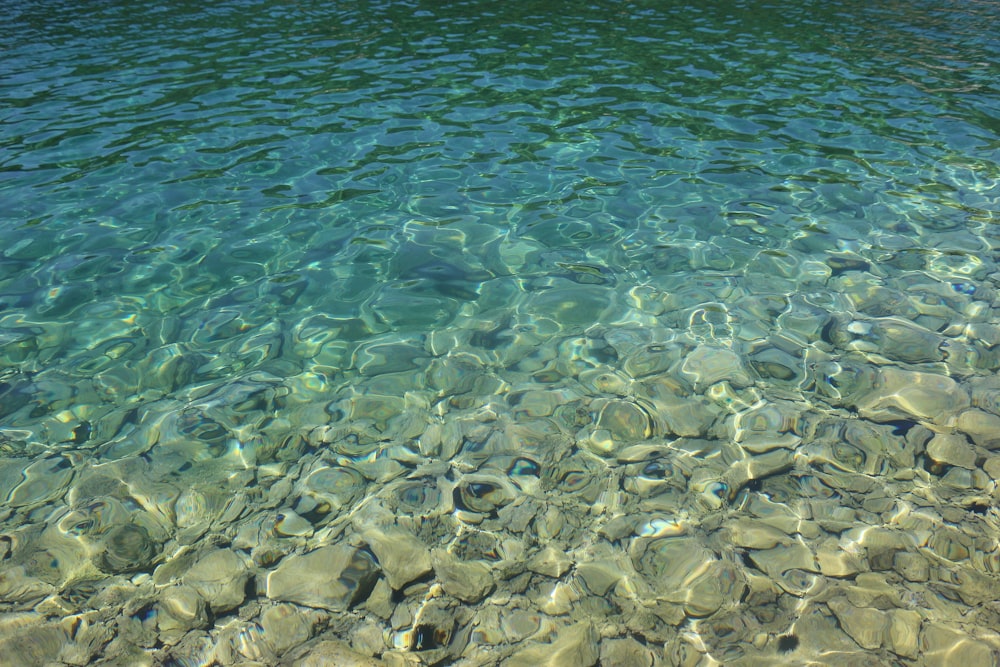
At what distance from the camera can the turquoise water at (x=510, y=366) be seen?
336 centimetres

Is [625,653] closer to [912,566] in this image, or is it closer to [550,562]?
[550,562]

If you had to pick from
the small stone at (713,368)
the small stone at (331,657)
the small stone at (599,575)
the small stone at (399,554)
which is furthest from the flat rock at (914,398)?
the small stone at (331,657)

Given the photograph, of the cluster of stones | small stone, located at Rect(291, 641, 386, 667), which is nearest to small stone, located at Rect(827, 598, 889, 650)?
the cluster of stones

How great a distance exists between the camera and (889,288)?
5688mm

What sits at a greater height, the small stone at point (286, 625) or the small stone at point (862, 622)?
the small stone at point (862, 622)

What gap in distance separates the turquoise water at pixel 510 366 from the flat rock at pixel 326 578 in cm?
3

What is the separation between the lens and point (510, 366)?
4.98m

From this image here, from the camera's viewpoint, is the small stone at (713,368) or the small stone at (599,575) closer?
the small stone at (599,575)

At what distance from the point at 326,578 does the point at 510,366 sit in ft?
6.44

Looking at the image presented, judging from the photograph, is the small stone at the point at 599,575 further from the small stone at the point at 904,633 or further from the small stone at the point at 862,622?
the small stone at the point at 904,633

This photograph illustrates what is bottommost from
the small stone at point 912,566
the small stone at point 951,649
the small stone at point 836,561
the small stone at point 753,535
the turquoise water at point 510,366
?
the turquoise water at point 510,366

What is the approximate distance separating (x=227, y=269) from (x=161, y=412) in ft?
5.96

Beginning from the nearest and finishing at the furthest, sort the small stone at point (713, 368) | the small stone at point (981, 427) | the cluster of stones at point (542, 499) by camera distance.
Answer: the cluster of stones at point (542, 499) → the small stone at point (981, 427) → the small stone at point (713, 368)

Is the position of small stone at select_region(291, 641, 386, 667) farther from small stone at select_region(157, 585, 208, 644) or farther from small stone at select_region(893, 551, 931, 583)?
small stone at select_region(893, 551, 931, 583)
